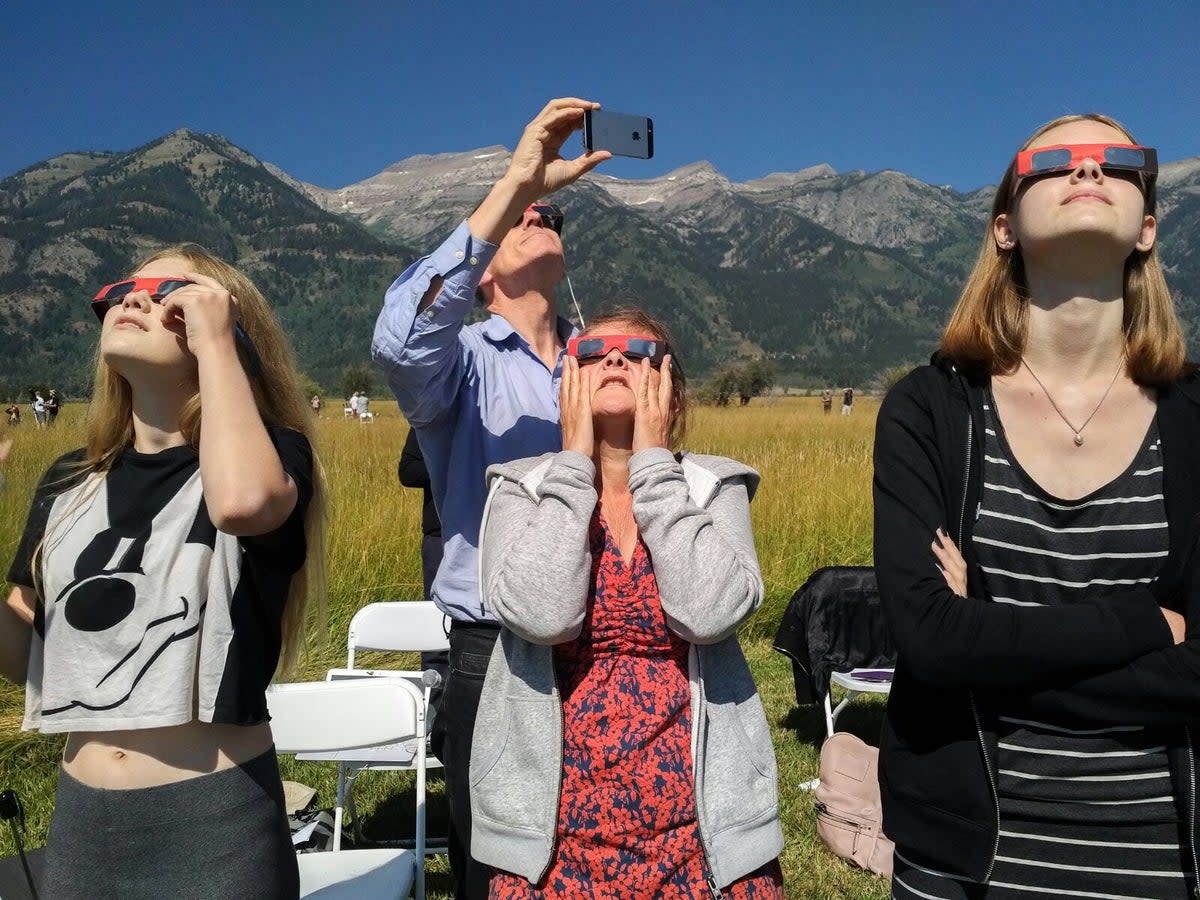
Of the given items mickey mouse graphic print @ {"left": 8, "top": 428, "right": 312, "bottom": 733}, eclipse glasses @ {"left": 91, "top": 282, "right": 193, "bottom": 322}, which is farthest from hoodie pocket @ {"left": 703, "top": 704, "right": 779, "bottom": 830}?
eclipse glasses @ {"left": 91, "top": 282, "right": 193, "bottom": 322}

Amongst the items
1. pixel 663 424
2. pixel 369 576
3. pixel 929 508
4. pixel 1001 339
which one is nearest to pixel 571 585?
pixel 663 424

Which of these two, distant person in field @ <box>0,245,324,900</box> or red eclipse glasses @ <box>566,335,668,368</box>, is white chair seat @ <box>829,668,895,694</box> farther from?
distant person in field @ <box>0,245,324,900</box>

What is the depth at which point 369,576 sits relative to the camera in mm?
7016

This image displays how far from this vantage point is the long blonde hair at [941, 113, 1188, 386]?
5.53 feet

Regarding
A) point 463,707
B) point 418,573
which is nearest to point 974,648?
point 463,707

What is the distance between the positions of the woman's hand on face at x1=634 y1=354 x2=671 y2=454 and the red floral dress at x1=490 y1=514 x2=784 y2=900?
0.29 m

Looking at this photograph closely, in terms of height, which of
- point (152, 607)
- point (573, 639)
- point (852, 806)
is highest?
point (152, 607)

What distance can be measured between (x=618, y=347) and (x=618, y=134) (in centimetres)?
56

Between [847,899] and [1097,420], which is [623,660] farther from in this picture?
[847,899]

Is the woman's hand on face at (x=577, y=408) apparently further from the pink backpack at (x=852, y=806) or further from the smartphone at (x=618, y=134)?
the pink backpack at (x=852, y=806)

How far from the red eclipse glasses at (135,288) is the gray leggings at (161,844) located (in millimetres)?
830

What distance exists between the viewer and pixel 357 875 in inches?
92.5

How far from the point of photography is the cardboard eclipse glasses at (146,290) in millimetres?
1712

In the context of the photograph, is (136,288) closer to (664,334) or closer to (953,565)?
(664,334)
